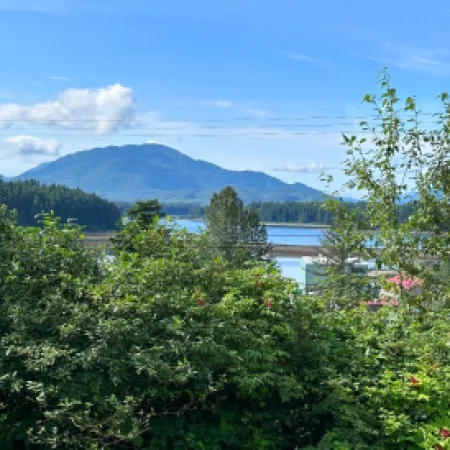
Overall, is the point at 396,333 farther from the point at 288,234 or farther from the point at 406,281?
the point at 288,234

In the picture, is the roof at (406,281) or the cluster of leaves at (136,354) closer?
the cluster of leaves at (136,354)

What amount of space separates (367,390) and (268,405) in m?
0.58

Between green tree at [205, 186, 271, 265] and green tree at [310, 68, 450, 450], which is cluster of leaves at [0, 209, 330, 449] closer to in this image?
green tree at [310, 68, 450, 450]

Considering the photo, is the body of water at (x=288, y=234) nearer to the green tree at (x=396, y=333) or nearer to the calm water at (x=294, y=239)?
the calm water at (x=294, y=239)

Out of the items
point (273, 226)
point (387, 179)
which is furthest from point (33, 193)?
point (387, 179)

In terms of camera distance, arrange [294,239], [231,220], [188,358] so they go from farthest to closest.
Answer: [231,220] → [294,239] → [188,358]

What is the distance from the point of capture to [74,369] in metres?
2.42

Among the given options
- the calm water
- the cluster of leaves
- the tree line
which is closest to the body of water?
the calm water

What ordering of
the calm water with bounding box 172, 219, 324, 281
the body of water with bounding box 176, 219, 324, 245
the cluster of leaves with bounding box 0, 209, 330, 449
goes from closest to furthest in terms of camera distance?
the cluster of leaves with bounding box 0, 209, 330, 449, the body of water with bounding box 176, 219, 324, 245, the calm water with bounding box 172, 219, 324, 281

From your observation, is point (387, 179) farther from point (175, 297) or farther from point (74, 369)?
point (74, 369)

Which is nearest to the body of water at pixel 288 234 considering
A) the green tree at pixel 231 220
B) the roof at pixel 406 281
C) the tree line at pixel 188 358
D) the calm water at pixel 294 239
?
the calm water at pixel 294 239

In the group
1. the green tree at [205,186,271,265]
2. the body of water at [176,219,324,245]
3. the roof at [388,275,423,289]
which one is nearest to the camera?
the body of water at [176,219,324,245]

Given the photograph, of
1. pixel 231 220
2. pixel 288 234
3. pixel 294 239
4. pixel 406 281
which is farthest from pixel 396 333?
pixel 231 220

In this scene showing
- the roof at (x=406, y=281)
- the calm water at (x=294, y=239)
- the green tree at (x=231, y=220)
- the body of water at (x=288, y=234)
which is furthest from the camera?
the green tree at (x=231, y=220)
